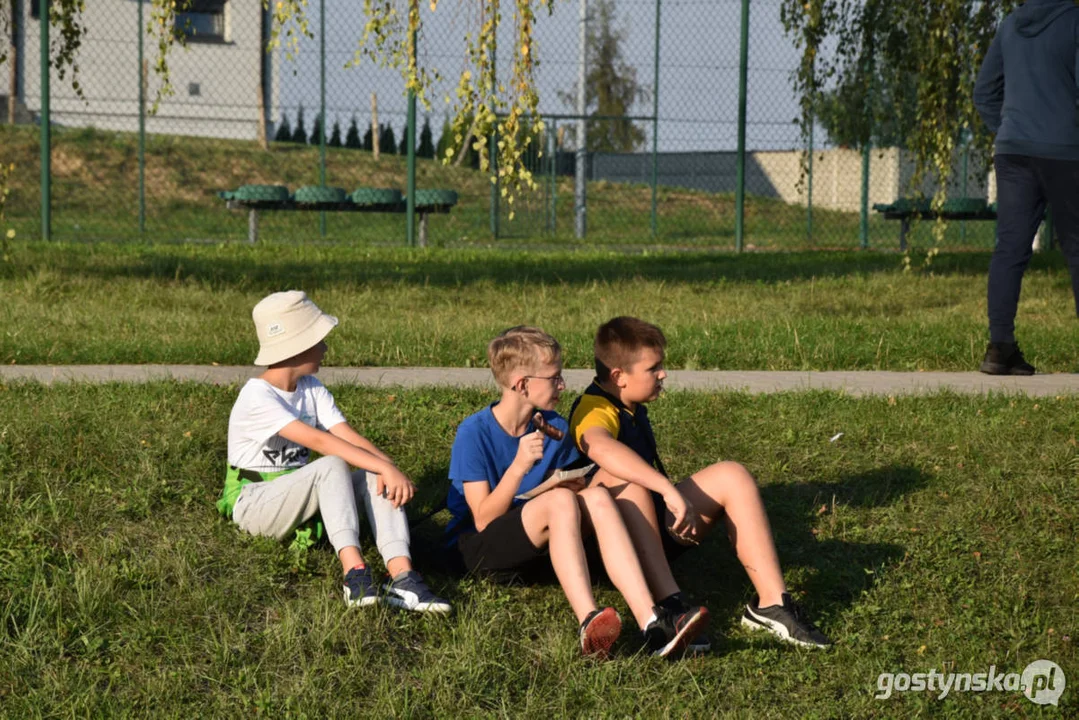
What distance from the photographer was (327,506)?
4207 millimetres

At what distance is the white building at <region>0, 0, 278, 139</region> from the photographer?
27719 mm

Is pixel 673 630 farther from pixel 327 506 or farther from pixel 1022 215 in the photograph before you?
pixel 1022 215

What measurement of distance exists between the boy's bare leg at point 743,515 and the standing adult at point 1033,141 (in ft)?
10.8

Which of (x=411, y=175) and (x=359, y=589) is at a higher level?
(x=411, y=175)

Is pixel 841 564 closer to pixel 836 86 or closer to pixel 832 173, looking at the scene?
pixel 836 86

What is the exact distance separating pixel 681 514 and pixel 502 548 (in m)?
0.61

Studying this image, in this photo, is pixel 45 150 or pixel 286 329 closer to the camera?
pixel 286 329

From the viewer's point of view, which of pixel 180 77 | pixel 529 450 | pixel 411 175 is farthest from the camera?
pixel 180 77

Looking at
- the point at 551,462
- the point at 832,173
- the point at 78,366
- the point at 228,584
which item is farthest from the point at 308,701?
the point at 832,173

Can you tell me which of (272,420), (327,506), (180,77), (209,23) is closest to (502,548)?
(327,506)

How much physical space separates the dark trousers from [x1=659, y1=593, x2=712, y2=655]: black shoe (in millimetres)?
3642

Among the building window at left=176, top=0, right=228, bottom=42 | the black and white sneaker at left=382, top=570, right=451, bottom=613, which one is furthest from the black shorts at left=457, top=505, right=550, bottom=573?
the building window at left=176, top=0, right=228, bottom=42

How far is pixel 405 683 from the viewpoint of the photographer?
148 inches

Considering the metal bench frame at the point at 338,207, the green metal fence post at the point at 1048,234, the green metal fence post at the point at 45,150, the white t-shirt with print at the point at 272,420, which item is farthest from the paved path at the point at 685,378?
the green metal fence post at the point at 1048,234
